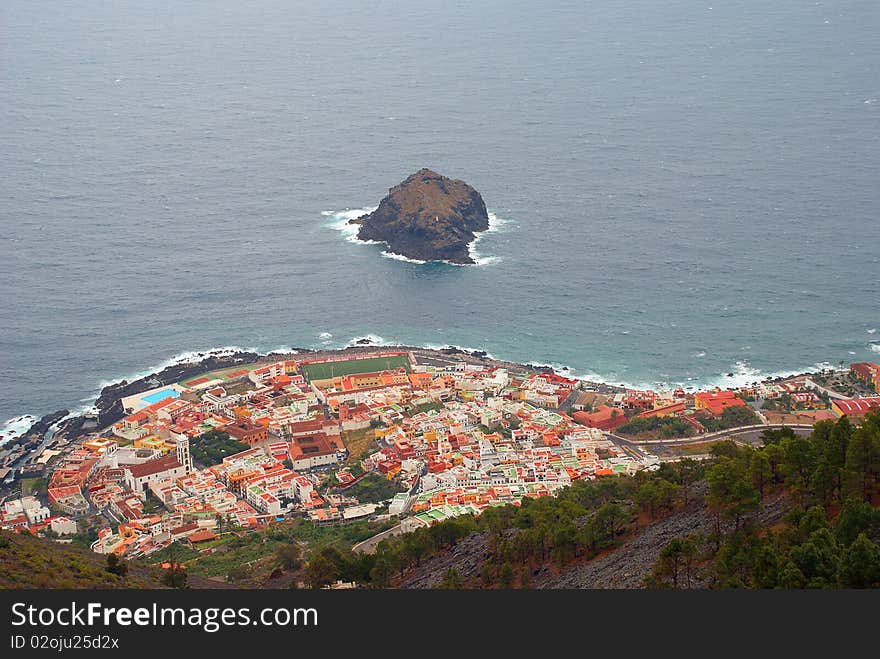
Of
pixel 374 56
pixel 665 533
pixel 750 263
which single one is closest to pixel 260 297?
pixel 750 263

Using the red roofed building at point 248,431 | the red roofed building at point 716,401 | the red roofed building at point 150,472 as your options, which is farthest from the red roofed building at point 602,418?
the red roofed building at point 150,472

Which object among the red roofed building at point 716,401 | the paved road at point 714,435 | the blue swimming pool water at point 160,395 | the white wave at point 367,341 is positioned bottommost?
the paved road at point 714,435

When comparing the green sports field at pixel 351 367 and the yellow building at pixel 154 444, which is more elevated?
the green sports field at pixel 351 367

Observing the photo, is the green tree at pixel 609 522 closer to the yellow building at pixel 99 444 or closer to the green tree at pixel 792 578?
the green tree at pixel 792 578

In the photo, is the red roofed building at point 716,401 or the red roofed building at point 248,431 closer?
the red roofed building at point 248,431

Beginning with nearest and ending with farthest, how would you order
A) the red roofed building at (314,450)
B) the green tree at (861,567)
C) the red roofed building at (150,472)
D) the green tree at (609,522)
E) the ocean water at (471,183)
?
1. the green tree at (861,567)
2. the green tree at (609,522)
3. the red roofed building at (150,472)
4. the red roofed building at (314,450)
5. the ocean water at (471,183)

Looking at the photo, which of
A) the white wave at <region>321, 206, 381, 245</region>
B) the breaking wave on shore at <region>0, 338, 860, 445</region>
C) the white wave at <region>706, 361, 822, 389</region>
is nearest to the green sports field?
the breaking wave on shore at <region>0, 338, 860, 445</region>

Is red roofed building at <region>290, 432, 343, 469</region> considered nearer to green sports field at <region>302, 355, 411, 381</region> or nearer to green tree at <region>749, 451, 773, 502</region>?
green sports field at <region>302, 355, 411, 381</region>
